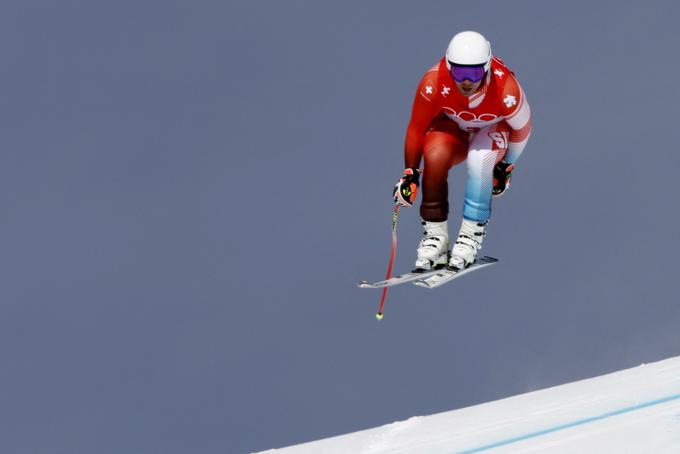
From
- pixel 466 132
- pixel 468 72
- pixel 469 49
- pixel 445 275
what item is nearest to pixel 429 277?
pixel 445 275

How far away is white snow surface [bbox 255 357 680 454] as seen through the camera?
8.29 metres

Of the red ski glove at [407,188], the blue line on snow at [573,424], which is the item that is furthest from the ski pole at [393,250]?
the blue line on snow at [573,424]

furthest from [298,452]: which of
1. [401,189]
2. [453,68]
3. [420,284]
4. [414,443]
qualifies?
[453,68]

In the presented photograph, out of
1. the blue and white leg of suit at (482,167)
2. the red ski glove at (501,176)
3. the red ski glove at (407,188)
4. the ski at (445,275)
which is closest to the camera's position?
the ski at (445,275)

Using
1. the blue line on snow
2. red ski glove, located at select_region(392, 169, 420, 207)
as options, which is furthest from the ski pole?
the blue line on snow

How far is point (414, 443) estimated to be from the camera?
834 centimetres

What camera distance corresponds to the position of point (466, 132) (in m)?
8.95

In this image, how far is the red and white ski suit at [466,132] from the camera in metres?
8.59

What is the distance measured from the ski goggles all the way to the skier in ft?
0.43

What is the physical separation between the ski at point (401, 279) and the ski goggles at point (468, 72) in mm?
1242

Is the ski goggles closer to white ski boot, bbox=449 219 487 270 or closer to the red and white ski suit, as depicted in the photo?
the red and white ski suit

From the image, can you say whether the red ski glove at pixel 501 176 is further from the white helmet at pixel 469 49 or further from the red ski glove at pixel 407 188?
the white helmet at pixel 469 49

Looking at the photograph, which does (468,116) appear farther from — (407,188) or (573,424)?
(573,424)

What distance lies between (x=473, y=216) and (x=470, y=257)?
27cm
